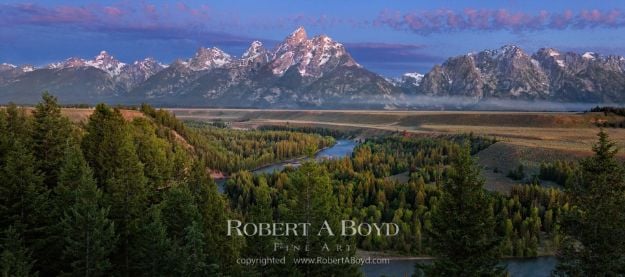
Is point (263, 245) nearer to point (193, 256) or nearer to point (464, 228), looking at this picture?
point (193, 256)

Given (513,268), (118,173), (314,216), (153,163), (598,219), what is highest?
(598,219)

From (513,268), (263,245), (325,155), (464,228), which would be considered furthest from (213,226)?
(325,155)

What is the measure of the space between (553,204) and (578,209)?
49.7 meters

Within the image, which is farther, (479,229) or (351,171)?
(351,171)

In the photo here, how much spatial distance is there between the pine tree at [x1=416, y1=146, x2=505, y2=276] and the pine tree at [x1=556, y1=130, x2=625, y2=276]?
4.72m

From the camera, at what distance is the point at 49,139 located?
41.7m

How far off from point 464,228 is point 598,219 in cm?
636

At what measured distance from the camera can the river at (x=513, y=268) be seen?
55.7 m

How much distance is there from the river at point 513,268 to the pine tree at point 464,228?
110 feet

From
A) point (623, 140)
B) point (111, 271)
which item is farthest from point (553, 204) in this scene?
point (623, 140)

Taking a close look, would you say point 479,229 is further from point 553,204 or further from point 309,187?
point 553,204

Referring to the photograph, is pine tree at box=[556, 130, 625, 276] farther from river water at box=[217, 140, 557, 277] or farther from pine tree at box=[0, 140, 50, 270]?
river water at box=[217, 140, 557, 277]

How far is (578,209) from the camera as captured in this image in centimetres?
2486

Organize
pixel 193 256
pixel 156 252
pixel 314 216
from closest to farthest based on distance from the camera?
pixel 193 256 → pixel 314 216 → pixel 156 252
